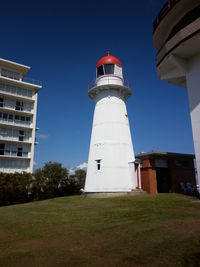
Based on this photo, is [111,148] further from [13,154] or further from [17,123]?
[17,123]

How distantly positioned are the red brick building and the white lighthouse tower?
6.57ft

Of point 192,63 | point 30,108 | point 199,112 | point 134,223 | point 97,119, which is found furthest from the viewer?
point 30,108

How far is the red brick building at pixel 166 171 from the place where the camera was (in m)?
23.2

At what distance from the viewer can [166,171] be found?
25.8 meters

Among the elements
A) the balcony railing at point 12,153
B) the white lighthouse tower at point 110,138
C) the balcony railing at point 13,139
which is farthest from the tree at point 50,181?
the balcony railing at point 13,139

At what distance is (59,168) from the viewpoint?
2809 cm

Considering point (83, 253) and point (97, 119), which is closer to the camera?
point (83, 253)

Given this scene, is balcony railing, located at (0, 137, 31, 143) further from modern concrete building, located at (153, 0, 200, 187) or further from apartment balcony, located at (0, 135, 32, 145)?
modern concrete building, located at (153, 0, 200, 187)

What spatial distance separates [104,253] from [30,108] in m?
37.2

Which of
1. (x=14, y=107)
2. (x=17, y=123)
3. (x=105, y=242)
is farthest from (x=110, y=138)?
(x=14, y=107)

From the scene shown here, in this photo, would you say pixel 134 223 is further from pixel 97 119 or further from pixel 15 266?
pixel 97 119

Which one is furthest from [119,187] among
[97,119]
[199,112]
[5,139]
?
[5,139]

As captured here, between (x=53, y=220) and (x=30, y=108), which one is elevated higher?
(x=30, y=108)

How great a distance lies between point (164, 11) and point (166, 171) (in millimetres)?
17676
